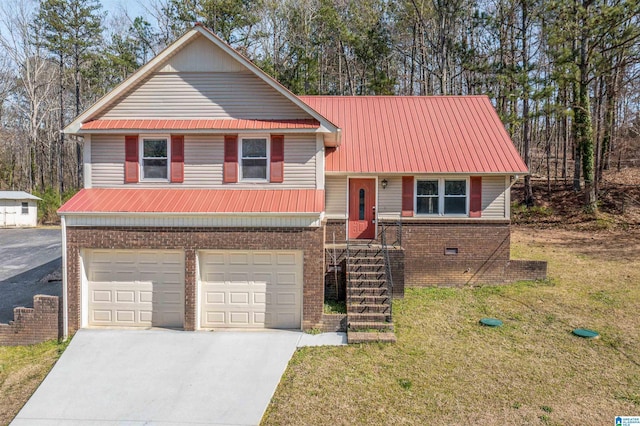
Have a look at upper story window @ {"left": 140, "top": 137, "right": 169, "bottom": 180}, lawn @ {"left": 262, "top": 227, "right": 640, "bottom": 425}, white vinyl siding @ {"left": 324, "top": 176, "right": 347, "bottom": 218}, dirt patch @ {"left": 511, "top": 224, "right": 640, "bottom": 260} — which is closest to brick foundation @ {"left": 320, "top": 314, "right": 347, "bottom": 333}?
lawn @ {"left": 262, "top": 227, "right": 640, "bottom": 425}

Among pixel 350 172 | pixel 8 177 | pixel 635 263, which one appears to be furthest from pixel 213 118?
pixel 8 177

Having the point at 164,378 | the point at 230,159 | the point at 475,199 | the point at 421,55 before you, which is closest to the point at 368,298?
the point at 164,378

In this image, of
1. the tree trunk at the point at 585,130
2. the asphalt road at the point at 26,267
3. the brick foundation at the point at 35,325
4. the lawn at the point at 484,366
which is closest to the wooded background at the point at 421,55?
the tree trunk at the point at 585,130

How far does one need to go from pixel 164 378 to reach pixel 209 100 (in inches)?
292

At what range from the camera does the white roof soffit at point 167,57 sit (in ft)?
35.7

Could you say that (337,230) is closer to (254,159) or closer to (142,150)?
(254,159)

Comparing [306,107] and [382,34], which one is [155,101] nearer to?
[306,107]

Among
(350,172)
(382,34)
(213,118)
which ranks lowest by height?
(350,172)

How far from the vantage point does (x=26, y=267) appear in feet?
55.8

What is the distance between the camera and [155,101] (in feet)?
37.2

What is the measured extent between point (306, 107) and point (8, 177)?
147ft

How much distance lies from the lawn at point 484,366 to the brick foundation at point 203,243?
5.41 feet

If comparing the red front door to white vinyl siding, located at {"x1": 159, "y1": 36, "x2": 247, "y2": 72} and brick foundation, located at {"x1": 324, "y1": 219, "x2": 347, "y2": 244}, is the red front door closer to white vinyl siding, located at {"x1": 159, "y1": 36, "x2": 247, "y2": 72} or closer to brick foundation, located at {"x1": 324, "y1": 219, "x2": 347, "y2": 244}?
brick foundation, located at {"x1": 324, "y1": 219, "x2": 347, "y2": 244}

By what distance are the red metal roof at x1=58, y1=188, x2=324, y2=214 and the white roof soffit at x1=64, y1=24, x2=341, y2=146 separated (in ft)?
6.32
